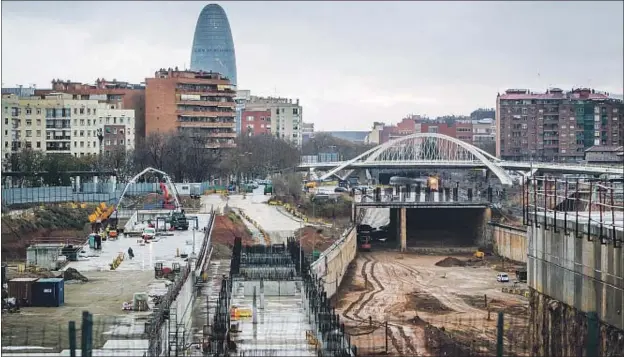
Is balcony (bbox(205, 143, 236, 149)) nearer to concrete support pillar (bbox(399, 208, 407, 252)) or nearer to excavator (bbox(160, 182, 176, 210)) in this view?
excavator (bbox(160, 182, 176, 210))

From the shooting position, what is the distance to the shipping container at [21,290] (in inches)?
1016

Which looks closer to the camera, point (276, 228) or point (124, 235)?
point (124, 235)

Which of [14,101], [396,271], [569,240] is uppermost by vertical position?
[14,101]

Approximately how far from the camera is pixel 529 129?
382 ft

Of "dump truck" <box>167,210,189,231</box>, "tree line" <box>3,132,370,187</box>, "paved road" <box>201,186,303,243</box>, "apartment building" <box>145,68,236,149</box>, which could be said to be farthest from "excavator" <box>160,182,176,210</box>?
"apartment building" <box>145,68,236,149</box>

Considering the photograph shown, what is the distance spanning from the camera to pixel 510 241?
60.0 metres

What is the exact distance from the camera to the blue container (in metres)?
26.0

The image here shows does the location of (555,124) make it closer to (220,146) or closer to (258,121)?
(220,146)

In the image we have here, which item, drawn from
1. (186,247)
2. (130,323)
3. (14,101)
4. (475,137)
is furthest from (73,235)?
(475,137)

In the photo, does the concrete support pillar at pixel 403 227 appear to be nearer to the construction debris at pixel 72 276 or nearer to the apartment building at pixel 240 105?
the construction debris at pixel 72 276

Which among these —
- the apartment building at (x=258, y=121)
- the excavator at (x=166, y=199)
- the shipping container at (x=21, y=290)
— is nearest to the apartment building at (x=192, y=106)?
the excavator at (x=166, y=199)

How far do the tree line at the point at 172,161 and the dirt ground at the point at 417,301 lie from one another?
19269mm

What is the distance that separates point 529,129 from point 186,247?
271 ft

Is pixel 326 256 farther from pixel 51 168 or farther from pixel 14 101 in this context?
pixel 14 101
